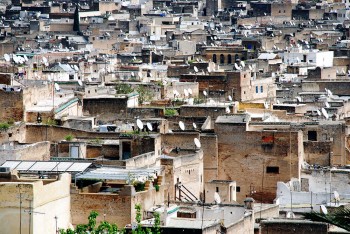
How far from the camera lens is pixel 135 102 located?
201 ft

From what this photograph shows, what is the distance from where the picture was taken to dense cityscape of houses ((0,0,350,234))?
4044 centimetres

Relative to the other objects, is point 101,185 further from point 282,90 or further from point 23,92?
point 282,90

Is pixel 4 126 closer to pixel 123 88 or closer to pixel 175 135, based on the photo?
pixel 175 135

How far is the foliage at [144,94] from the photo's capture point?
63625mm

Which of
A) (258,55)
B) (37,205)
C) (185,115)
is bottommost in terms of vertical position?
(37,205)

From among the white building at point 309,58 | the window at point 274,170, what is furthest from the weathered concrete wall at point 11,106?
the white building at point 309,58

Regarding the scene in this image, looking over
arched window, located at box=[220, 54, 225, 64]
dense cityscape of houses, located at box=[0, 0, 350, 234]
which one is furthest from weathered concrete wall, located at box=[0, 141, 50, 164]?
arched window, located at box=[220, 54, 225, 64]

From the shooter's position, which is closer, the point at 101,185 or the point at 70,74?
the point at 101,185

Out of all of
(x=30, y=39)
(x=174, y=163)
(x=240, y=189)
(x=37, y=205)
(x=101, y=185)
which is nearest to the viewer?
(x=37, y=205)

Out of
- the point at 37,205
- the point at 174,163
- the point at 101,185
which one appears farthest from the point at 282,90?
the point at 37,205

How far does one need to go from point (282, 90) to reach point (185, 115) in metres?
15.2

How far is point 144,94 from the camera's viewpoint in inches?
2564

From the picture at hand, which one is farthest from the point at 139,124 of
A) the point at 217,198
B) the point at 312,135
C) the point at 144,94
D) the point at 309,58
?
the point at 309,58

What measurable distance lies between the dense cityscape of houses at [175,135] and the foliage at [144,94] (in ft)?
0.27
